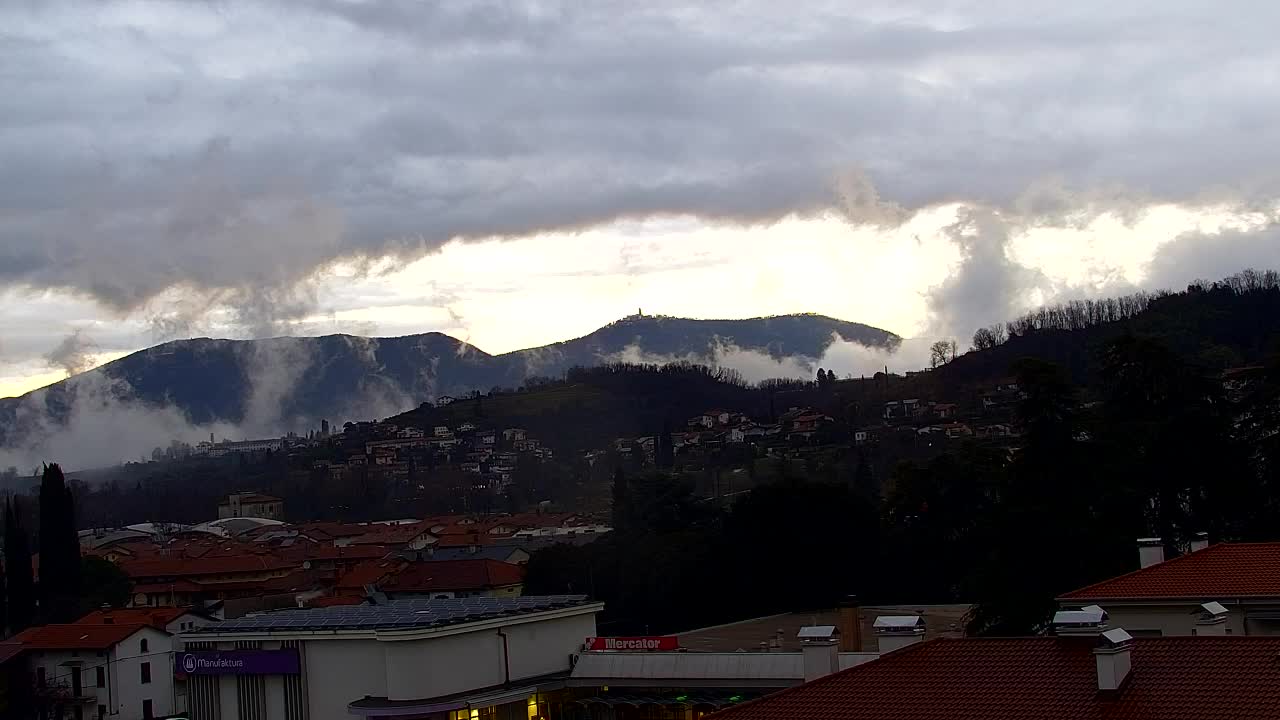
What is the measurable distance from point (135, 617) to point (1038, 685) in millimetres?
55909

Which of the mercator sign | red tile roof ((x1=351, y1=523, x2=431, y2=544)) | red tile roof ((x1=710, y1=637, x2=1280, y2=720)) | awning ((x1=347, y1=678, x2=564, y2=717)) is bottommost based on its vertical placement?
awning ((x1=347, y1=678, x2=564, y2=717))

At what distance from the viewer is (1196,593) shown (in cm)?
2447

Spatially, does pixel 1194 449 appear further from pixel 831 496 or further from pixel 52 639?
pixel 52 639

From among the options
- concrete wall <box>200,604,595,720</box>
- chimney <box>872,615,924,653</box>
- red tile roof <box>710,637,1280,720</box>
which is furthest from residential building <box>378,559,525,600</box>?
red tile roof <box>710,637,1280,720</box>

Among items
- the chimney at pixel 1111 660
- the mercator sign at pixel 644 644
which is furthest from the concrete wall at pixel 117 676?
the chimney at pixel 1111 660

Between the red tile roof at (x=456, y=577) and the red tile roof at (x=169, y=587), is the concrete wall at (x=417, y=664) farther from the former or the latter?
the red tile roof at (x=169, y=587)

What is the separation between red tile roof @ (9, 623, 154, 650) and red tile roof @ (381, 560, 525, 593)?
82.8 feet

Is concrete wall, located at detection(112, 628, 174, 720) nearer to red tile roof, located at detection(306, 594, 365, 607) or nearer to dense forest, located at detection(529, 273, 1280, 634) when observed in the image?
red tile roof, located at detection(306, 594, 365, 607)

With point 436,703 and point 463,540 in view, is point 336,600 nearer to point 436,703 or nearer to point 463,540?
point 463,540

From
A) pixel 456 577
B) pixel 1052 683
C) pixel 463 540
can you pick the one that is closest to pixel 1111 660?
pixel 1052 683

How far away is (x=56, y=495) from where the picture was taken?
80.8 metres

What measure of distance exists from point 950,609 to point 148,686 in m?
32.9

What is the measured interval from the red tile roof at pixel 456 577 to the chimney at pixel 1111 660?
68059 millimetres

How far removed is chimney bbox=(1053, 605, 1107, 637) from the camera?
18.0 m
